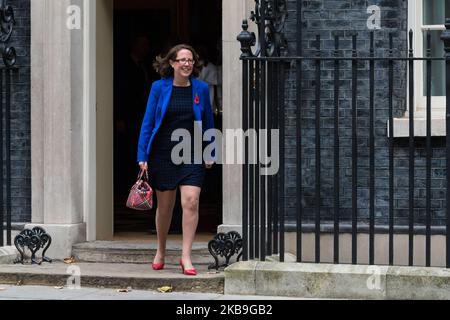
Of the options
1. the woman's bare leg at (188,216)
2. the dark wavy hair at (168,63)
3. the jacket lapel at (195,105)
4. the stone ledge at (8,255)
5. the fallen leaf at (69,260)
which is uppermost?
the dark wavy hair at (168,63)

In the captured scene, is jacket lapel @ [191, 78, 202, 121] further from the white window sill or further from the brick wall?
the white window sill

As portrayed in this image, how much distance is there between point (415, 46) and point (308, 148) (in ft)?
4.20

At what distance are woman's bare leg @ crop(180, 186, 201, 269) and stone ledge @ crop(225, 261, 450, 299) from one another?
0.55m

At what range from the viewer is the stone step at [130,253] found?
11328 mm

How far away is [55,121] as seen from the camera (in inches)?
460

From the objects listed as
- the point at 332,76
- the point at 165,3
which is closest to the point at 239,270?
the point at 332,76

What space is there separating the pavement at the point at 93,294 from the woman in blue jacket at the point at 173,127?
459mm

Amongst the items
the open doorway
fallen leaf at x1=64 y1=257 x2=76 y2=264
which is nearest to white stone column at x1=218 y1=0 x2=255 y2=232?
fallen leaf at x1=64 y1=257 x2=76 y2=264

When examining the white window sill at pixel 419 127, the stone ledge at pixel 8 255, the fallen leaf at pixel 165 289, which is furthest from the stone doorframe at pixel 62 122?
the white window sill at pixel 419 127

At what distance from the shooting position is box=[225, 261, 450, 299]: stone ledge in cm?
966

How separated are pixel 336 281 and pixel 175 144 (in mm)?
1802

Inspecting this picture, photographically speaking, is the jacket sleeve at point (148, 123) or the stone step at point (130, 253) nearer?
the jacket sleeve at point (148, 123)

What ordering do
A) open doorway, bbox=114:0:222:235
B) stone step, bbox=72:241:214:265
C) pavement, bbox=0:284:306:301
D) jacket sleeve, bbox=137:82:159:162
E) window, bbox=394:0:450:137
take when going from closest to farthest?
1. pavement, bbox=0:284:306:301
2. jacket sleeve, bbox=137:82:159:162
3. window, bbox=394:0:450:137
4. stone step, bbox=72:241:214:265
5. open doorway, bbox=114:0:222:235

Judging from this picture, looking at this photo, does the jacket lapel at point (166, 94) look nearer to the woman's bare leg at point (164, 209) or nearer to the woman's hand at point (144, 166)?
the woman's hand at point (144, 166)
